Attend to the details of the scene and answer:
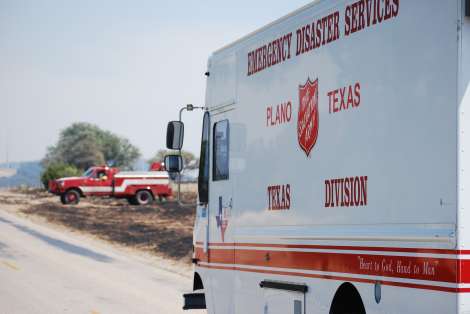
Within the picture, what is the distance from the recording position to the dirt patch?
28263 millimetres

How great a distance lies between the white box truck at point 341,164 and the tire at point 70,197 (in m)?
37.4

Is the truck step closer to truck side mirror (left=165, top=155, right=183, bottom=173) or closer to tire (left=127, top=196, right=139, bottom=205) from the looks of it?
truck side mirror (left=165, top=155, right=183, bottom=173)

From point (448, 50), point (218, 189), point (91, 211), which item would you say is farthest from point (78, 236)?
point (448, 50)

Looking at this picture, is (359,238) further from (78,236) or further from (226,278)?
(78,236)

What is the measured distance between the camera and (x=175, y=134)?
35.7ft

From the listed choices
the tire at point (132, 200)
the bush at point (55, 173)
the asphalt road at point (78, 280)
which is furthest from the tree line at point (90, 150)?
the asphalt road at point (78, 280)

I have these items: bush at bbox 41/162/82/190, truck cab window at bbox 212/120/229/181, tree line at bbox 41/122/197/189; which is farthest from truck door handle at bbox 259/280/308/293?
tree line at bbox 41/122/197/189

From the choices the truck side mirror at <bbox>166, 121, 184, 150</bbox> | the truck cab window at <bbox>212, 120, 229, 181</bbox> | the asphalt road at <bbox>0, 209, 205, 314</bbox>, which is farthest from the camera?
the asphalt road at <bbox>0, 209, 205, 314</bbox>

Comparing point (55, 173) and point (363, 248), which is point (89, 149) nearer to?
point (55, 173)

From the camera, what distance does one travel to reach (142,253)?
2659 cm

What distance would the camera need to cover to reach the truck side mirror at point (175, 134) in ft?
35.5

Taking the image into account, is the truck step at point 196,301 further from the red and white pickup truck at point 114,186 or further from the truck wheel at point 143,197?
the truck wheel at point 143,197

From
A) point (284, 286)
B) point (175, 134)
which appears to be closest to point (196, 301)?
point (175, 134)

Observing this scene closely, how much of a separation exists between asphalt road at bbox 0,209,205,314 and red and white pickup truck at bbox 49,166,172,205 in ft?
56.1
